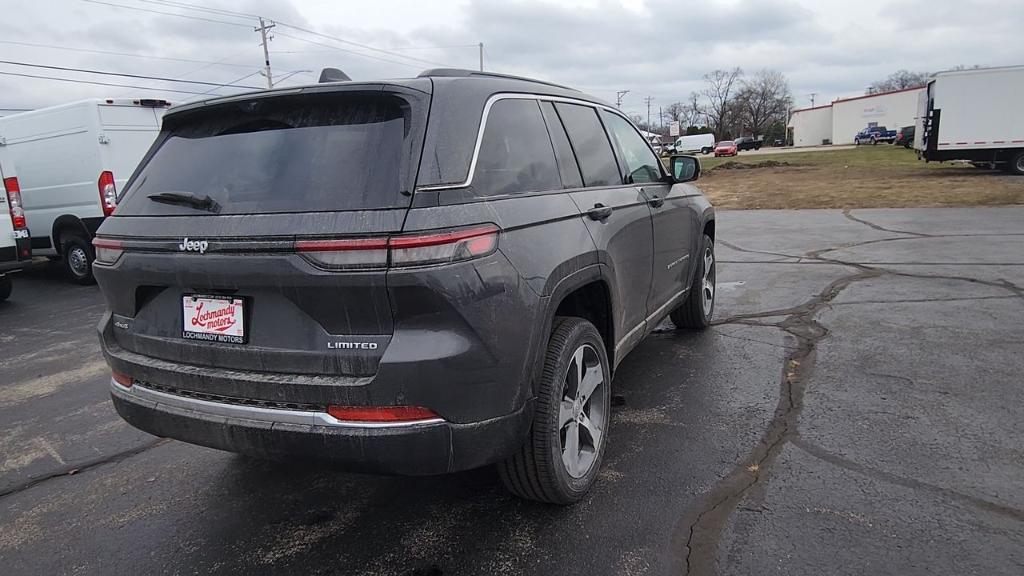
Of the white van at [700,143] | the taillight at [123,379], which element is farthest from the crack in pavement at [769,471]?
the white van at [700,143]

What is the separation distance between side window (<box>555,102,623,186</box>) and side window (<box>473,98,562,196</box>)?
31 cm

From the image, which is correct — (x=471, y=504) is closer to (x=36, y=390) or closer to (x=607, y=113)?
(x=607, y=113)

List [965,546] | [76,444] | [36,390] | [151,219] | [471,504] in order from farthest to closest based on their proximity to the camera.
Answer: [36,390]
[76,444]
[471,504]
[151,219]
[965,546]

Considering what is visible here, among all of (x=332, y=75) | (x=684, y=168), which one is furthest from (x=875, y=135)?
(x=332, y=75)

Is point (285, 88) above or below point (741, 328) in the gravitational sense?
above

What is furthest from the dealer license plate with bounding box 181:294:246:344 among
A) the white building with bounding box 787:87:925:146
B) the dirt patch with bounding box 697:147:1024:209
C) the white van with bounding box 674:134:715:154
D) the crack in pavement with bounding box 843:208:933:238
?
the white van with bounding box 674:134:715:154

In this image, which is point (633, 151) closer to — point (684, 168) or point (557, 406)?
point (684, 168)

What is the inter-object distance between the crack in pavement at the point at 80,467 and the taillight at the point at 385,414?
224 cm

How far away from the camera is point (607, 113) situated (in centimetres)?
407

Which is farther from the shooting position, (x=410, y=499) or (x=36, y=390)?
(x=36, y=390)

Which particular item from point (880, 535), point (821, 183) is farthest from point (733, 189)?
point (880, 535)

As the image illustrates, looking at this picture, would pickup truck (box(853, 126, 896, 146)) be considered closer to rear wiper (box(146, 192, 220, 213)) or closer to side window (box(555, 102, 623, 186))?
side window (box(555, 102, 623, 186))

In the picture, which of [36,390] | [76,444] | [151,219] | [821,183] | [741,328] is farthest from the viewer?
[821,183]

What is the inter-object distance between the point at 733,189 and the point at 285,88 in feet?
73.1
